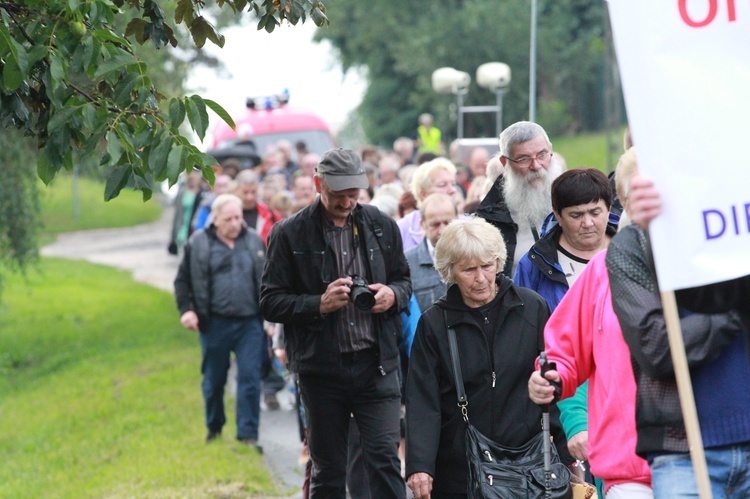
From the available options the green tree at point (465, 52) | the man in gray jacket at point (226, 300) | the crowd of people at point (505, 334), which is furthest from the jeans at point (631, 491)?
the green tree at point (465, 52)

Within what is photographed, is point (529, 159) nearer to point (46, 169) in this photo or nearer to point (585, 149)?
point (46, 169)

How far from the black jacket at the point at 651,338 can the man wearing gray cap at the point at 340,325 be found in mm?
2806

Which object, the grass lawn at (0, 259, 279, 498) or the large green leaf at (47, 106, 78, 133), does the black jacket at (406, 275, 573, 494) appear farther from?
the grass lawn at (0, 259, 279, 498)

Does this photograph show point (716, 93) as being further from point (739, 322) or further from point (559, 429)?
point (559, 429)

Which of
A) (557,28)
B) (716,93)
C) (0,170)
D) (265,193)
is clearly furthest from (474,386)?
(557,28)

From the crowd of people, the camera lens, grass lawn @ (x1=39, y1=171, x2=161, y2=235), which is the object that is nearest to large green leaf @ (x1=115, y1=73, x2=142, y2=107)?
the crowd of people

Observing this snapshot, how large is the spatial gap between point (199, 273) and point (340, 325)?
3.66 metres

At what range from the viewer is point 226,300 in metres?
10.4

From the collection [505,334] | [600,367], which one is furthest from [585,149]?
[600,367]

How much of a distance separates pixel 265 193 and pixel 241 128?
9416 millimetres

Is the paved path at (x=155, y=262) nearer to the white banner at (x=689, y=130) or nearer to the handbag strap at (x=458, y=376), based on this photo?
the handbag strap at (x=458, y=376)

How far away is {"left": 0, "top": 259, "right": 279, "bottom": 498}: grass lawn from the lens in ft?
31.9

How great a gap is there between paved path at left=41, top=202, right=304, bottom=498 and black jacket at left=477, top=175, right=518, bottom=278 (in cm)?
309

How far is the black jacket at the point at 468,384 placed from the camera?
5504 millimetres
